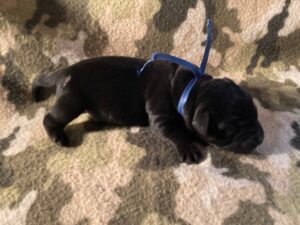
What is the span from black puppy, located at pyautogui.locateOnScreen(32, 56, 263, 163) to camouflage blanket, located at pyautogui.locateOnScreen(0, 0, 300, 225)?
5 centimetres

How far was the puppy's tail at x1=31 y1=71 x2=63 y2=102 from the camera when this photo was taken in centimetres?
162

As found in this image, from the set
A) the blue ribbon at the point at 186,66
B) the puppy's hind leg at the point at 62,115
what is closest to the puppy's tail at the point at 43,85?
the puppy's hind leg at the point at 62,115

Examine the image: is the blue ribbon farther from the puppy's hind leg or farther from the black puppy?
the puppy's hind leg

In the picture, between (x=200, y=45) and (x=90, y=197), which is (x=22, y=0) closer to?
(x=200, y=45)

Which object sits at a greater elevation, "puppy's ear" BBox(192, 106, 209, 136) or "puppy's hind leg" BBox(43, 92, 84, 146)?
"puppy's ear" BBox(192, 106, 209, 136)

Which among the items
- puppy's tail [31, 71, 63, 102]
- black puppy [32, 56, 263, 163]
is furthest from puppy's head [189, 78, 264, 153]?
puppy's tail [31, 71, 63, 102]

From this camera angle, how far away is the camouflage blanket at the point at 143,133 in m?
1.28

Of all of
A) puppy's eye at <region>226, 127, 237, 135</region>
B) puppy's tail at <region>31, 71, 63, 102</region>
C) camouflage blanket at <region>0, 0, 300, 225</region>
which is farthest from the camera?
puppy's tail at <region>31, 71, 63, 102</region>

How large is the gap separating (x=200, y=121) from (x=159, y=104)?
0.63ft

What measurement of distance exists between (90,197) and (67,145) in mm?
271

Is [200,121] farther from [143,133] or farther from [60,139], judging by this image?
[60,139]

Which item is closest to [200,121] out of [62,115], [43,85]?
[62,115]

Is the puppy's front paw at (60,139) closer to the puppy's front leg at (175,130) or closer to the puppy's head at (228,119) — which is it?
the puppy's front leg at (175,130)

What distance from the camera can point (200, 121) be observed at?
4.56 ft
